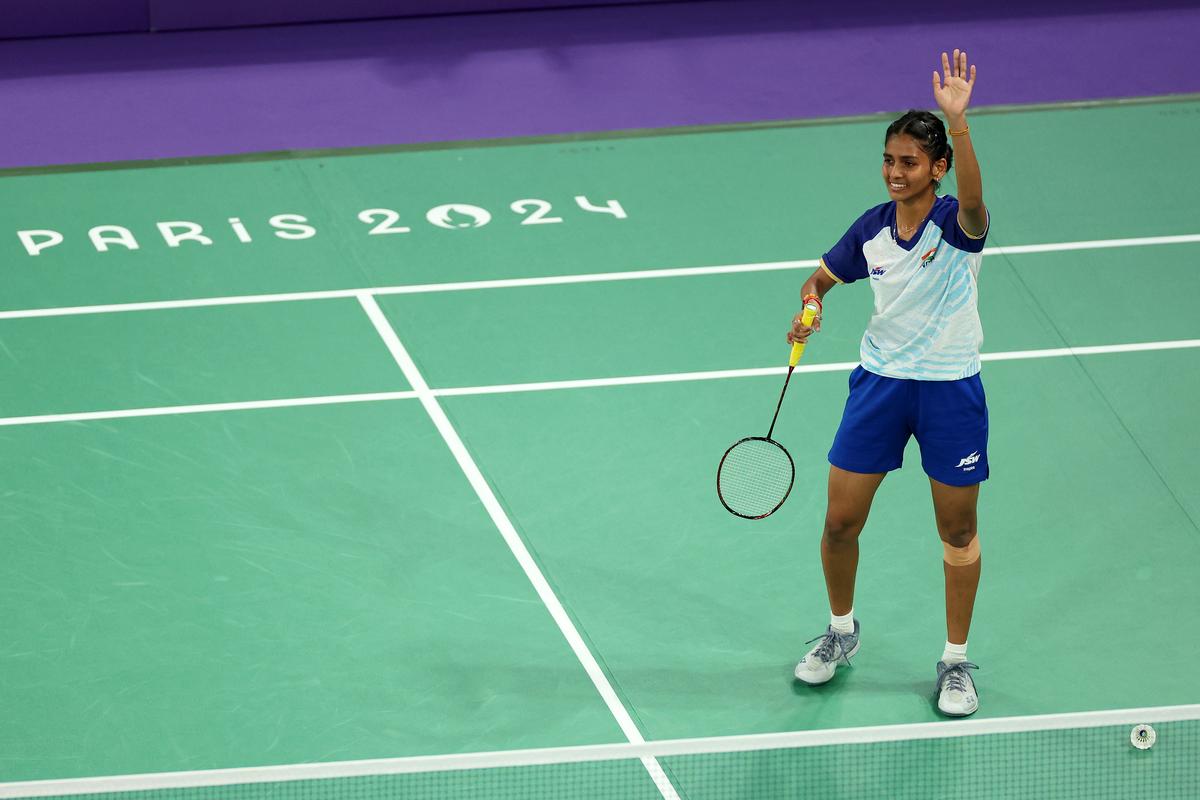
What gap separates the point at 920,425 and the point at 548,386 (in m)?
2.77

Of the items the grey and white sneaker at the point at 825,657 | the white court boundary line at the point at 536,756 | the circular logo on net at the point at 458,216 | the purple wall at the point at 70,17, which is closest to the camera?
the white court boundary line at the point at 536,756

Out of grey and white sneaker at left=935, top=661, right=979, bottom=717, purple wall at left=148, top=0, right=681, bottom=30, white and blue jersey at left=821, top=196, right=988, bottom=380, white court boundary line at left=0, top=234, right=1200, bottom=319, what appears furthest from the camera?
purple wall at left=148, top=0, right=681, bottom=30

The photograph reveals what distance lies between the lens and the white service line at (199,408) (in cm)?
792

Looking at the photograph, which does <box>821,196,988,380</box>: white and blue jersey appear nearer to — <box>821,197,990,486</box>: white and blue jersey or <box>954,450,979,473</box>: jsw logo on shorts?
<box>821,197,990,486</box>: white and blue jersey

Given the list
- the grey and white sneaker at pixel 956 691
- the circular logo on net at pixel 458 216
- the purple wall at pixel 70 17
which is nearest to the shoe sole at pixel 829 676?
the grey and white sneaker at pixel 956 691

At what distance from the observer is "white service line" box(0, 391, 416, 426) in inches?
312

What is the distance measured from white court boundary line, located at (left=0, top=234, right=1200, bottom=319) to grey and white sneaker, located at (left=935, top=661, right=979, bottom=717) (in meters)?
3.41

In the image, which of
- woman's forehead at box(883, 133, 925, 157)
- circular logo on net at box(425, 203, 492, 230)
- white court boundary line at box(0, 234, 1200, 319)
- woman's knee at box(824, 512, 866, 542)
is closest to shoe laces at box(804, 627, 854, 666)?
woman's knee at box(824, 512, 866, 542)

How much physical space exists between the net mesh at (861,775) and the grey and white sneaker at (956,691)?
0.12 meters

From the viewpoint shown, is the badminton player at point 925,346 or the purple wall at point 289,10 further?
Result: the purple wall at point 289,10

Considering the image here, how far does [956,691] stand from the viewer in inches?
239

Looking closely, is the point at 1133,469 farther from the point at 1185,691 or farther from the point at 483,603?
the point at 483,603

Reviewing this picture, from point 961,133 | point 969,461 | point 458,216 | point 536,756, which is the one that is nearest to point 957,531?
point 969,461

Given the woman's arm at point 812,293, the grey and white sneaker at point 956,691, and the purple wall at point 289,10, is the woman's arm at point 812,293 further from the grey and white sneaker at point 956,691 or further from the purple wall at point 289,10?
the purple wall at point 289,10
